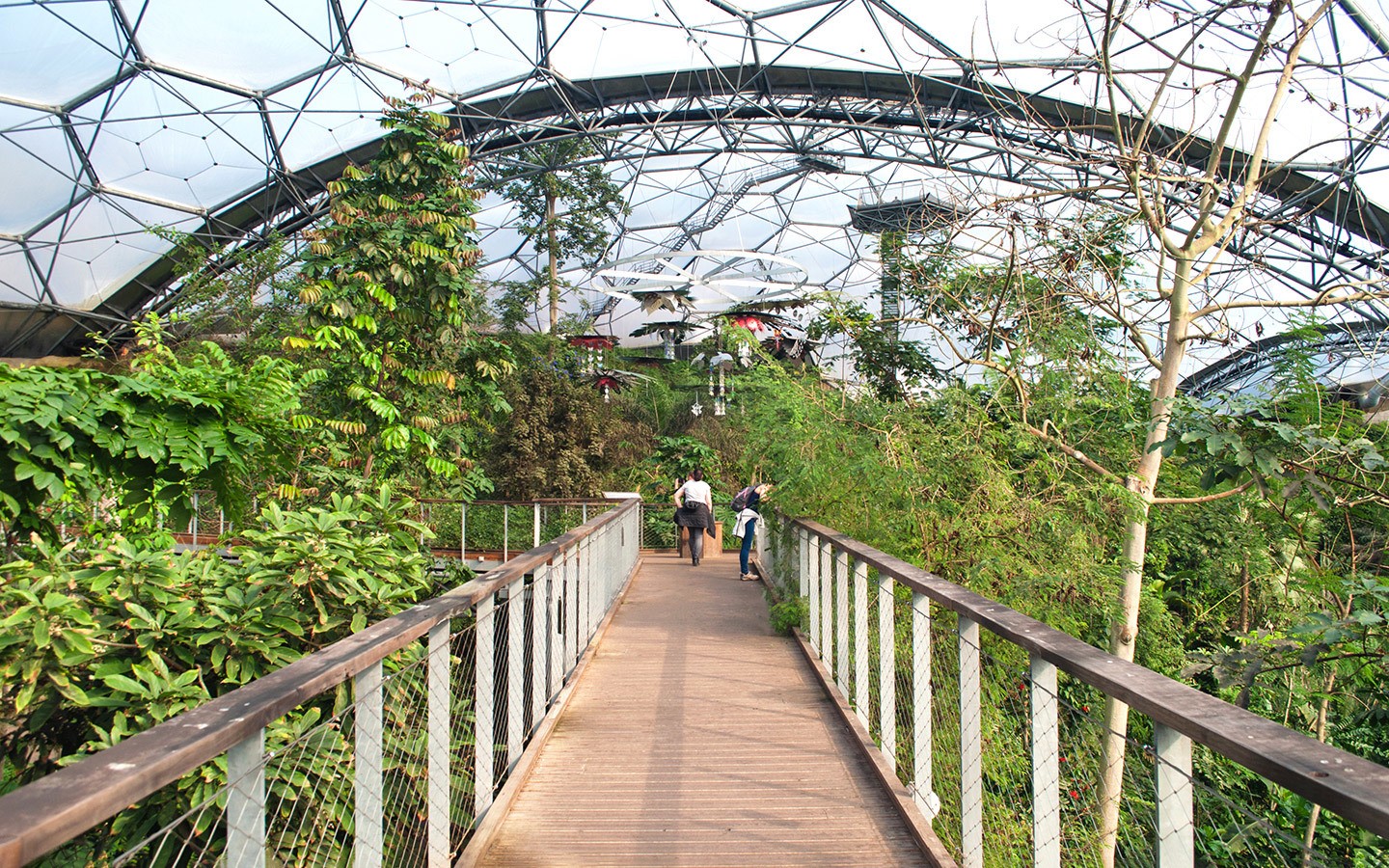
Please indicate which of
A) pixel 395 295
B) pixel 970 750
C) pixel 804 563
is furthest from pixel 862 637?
pixel 395 295

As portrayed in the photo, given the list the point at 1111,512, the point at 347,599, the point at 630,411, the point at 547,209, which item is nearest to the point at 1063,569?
the point at 1111,512

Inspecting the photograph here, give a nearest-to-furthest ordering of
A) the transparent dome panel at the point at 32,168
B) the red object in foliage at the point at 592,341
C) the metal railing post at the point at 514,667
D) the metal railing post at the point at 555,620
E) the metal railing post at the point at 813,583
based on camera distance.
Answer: the metal railing post at the point at 514,667, the metal railing post at the point at 555,620, the metal railing post at the point at 813,583, the transparent dome panel at the point at 32,168, the red object in foliage at the point at 592,341

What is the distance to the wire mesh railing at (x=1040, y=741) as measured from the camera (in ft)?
5.59

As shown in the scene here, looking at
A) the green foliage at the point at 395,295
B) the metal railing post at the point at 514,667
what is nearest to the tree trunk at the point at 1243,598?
the metal railing post at the point at 514,667

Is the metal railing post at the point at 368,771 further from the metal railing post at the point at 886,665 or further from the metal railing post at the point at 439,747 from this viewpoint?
the metal railing post at the point at 886,665

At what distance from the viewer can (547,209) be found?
1270 inches

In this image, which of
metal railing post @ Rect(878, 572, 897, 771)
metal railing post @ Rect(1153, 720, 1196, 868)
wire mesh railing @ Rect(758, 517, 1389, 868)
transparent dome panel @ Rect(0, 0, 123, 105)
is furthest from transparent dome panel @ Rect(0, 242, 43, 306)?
metal railing post @ Rect(1153, 720, 1196, 868)

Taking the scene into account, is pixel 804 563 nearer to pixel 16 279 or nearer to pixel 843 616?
pixel 843 616

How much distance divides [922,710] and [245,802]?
290 cm

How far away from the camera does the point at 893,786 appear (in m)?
4.30

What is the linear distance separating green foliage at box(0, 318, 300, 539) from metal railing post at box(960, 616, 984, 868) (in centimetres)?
377

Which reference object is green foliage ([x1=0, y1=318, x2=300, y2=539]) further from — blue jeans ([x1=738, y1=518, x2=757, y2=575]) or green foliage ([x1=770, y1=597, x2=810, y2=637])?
blue jeans ([x1=738, y1=518, x2=757, y2=575])

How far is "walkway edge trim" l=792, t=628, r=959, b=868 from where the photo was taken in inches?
141

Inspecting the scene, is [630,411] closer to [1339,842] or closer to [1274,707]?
[1274,707]
